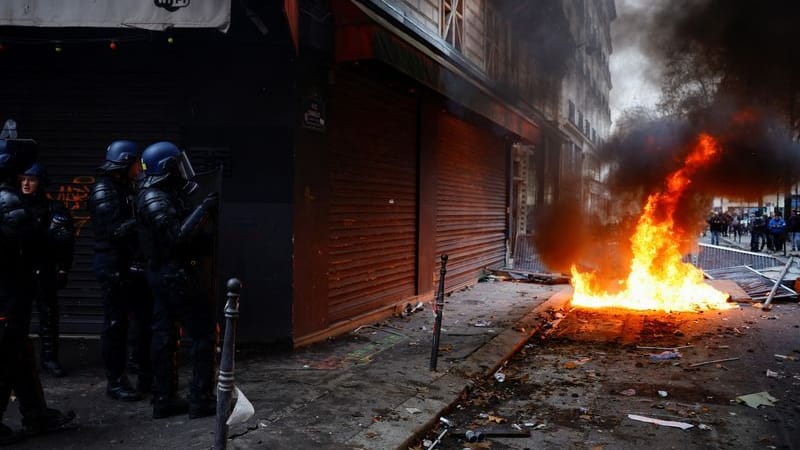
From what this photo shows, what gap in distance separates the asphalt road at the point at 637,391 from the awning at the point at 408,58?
3.78 m

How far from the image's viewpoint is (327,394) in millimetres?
5062

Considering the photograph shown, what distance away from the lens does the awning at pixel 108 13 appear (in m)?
5.29

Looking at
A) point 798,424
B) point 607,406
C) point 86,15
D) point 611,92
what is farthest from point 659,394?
point 611,92

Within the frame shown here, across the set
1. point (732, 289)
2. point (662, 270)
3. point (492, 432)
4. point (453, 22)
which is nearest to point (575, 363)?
point (492, 432)

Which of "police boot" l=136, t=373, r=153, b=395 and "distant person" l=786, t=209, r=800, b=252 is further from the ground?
"distant person" l=786, t=209, r=800, b=252

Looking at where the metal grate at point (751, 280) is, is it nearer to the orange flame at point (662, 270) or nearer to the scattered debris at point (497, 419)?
the orange flame at point (662, 270)

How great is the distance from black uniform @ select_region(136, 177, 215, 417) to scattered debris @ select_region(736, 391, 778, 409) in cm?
476

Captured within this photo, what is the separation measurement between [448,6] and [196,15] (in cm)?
747

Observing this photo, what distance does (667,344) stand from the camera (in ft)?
25.2

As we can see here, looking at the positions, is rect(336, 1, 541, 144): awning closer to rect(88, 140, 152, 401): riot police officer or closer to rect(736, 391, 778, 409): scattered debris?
rect(88, 140, 152, 401): riot police officer

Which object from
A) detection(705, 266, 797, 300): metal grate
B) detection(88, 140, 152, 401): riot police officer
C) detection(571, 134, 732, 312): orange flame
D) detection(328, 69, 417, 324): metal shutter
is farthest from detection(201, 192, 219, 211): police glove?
detection(705, 266, 797, 300): metal grate

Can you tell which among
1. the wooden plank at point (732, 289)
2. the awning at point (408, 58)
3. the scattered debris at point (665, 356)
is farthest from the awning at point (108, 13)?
the wooden plank at point (732, 289)

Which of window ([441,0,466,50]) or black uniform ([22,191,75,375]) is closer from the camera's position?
black uniform ([22,191,75,375])

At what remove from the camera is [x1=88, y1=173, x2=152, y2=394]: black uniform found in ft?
15.9
